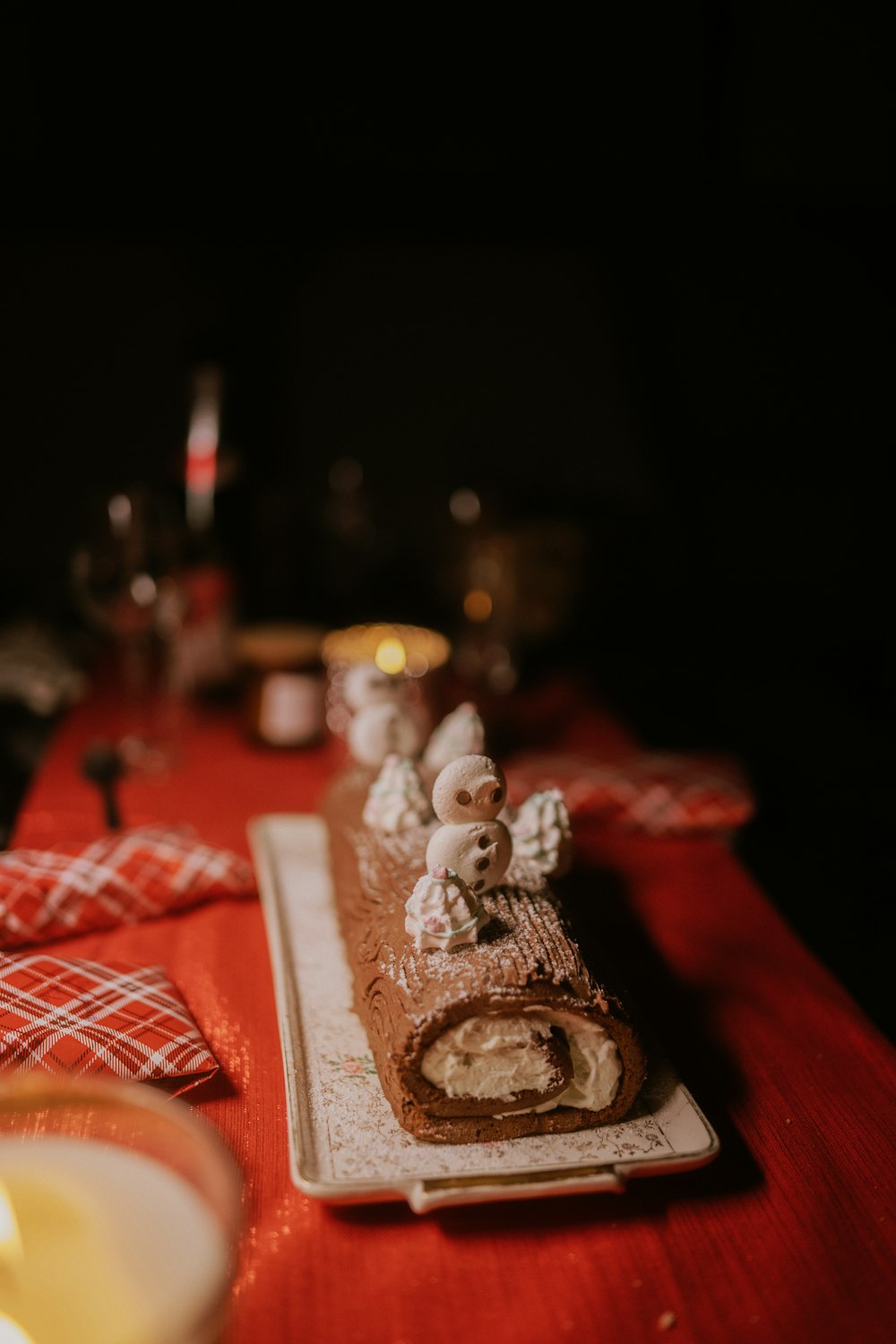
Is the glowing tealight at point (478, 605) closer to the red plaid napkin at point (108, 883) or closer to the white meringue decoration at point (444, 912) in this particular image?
the red plaid napkin at point (108, 883)

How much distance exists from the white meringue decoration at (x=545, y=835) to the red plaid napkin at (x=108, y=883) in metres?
0.42

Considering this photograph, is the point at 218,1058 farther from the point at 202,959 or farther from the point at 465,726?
→ the point at 465,726

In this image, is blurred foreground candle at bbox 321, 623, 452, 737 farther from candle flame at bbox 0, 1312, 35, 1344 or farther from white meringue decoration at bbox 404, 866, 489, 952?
candle flame at bbox 0, 1312, 35, 1344

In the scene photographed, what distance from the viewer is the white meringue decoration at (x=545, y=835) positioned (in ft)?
3.71

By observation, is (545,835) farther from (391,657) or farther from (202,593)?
(202,593)

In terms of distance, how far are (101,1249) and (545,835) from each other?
65cm

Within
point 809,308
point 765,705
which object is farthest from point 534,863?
point 809,308

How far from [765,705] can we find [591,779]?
1208 mm

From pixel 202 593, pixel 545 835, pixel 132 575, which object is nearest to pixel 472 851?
pixel 545 835

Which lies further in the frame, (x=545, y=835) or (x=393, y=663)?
(x=393, y=663)

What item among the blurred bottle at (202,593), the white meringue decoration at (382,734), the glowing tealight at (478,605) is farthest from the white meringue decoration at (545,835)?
the glowing tealight at (478,605)

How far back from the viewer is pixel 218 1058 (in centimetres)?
104

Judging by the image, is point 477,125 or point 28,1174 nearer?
point 28,1174

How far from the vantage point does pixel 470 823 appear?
3.33ft
